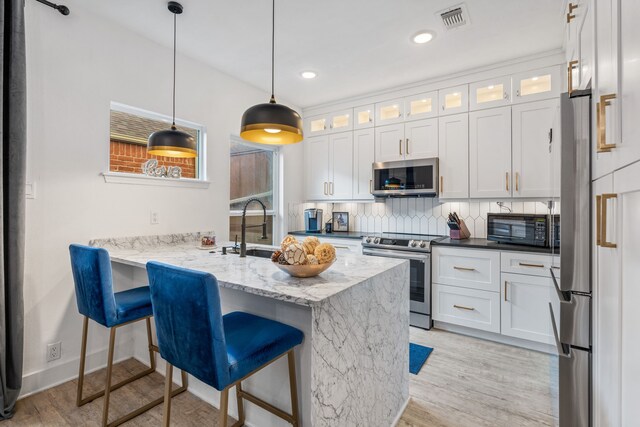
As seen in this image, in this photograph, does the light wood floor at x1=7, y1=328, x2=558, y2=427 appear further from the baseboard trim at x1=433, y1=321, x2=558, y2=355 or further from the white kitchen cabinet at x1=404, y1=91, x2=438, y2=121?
the white kitchen cabinet at x1=404, y1=91, x2=438, y2=121

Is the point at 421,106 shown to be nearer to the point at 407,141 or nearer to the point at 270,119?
the point at 407,141

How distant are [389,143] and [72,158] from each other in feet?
10.1

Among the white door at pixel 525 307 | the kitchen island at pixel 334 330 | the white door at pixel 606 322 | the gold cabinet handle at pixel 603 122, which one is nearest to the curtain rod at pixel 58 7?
the kitchen island at pixel 334 330

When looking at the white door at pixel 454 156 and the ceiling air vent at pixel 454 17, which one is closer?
the ceiling air vent at pixel 454 17

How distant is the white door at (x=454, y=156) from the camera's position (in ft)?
10.9

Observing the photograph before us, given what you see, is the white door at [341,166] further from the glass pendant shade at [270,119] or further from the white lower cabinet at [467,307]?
the glass pendant shade at [270,119]

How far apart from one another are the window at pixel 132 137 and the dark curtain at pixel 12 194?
66 centimetres

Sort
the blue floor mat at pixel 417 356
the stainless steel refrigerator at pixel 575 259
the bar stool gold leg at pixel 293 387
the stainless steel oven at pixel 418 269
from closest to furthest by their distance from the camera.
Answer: the stainless steel refrigerator at pixel 575 259 → the bar stool gold leg at pixel 293 387 → the blue floor mat at pixel 417 356 → the stainless steel oven at pixel 418 269

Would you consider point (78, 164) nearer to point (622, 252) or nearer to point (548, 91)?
point (622, 252)

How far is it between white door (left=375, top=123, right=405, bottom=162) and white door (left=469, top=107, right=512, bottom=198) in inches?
29.7

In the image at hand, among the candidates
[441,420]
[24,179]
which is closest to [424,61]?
[441,420]

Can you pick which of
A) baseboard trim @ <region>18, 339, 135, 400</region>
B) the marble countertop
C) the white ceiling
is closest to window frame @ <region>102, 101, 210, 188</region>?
the marble countertop

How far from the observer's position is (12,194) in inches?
75.3

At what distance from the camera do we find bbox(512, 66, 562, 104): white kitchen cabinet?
289 cm
